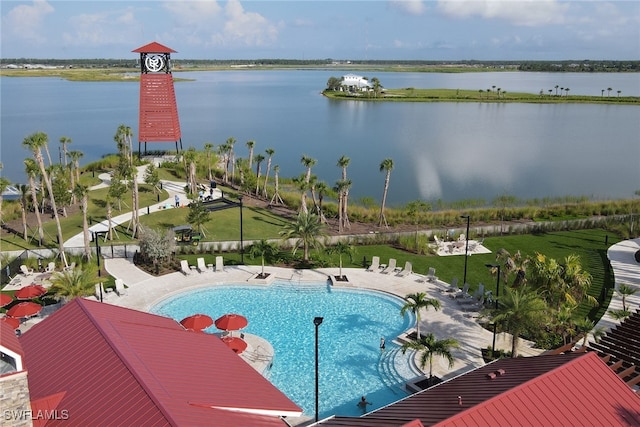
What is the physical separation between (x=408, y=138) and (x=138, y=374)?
81927 millimetres

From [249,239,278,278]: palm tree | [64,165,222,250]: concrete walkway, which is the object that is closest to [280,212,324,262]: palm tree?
[249,239,278,278]: palm tree

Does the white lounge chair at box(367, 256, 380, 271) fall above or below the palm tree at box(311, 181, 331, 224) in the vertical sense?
below

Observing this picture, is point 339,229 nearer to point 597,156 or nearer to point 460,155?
point 460,155

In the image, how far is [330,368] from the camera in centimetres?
2214

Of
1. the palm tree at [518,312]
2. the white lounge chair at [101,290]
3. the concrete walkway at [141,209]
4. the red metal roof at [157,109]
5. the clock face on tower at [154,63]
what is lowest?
the white lounge chair at [101,290]

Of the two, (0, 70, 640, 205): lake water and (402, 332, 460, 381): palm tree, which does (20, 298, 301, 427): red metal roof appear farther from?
(0, 70, 640, 205): lake water

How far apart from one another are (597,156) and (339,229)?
55.6m

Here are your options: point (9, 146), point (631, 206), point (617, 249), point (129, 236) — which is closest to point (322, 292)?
point (129, 236)

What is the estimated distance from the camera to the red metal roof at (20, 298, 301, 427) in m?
12.4

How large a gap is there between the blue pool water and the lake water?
26.5 meters

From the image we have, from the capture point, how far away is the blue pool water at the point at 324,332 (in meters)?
20.5

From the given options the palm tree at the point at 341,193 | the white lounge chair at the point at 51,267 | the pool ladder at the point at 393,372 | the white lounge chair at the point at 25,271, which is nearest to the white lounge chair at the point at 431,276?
the pool ladder at the point at 393,372

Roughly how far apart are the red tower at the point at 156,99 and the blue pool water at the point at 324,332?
3963 centimetres

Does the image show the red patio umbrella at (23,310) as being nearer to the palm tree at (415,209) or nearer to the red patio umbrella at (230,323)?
the red patio umbrella at (230,323)
